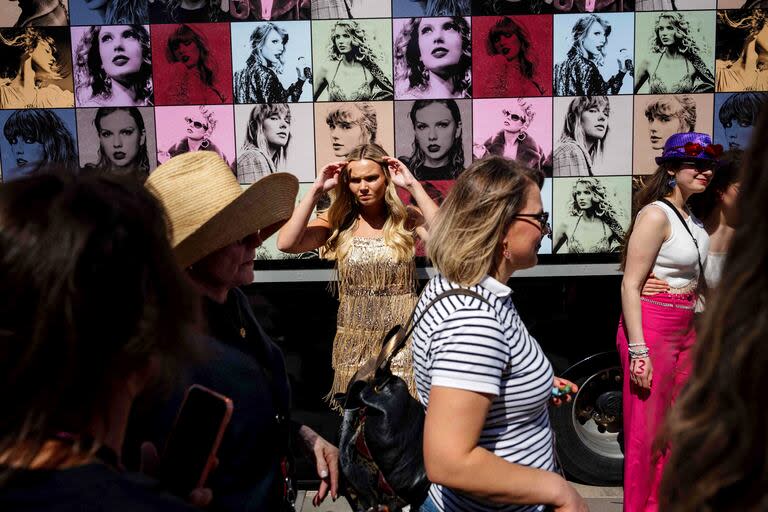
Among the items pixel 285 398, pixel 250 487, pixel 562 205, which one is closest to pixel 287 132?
pixel 562 205

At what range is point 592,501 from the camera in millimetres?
3922

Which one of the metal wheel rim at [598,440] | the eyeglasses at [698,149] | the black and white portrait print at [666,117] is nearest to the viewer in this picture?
the eyeglasses at [698,149]

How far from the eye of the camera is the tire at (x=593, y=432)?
12.9ft

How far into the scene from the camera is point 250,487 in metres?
1.57

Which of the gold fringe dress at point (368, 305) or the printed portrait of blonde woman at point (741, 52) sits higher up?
the printed portrait of blonde woman at point (741, 52)

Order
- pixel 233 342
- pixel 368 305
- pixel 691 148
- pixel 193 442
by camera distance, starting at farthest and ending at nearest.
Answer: pixel 368 305 < pixel 691 148 < pixel 233 342 < pixel 193 442

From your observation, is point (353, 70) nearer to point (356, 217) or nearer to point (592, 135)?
point (356, 217)

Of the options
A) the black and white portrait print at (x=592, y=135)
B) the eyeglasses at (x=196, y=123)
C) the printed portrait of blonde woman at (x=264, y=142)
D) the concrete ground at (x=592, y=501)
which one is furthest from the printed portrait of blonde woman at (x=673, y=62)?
the concrete ground at (x=592, y=501)

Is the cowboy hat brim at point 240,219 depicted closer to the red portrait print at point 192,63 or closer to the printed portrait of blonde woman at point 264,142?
the printed portrait of blonde woman at point 264,142

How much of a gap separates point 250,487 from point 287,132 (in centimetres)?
222

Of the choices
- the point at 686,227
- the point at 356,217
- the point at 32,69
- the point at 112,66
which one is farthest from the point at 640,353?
the point at 32,69

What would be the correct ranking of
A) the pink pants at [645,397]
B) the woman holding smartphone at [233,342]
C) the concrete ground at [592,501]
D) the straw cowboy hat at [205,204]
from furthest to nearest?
the concrete ground at [592,501]
the pink pants at [645,397]
the straw cowboy hat at [205,204]
the woman holding smartphone at [233,342]

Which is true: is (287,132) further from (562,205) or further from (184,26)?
(562,205)

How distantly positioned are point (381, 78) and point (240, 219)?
184 centimetres
